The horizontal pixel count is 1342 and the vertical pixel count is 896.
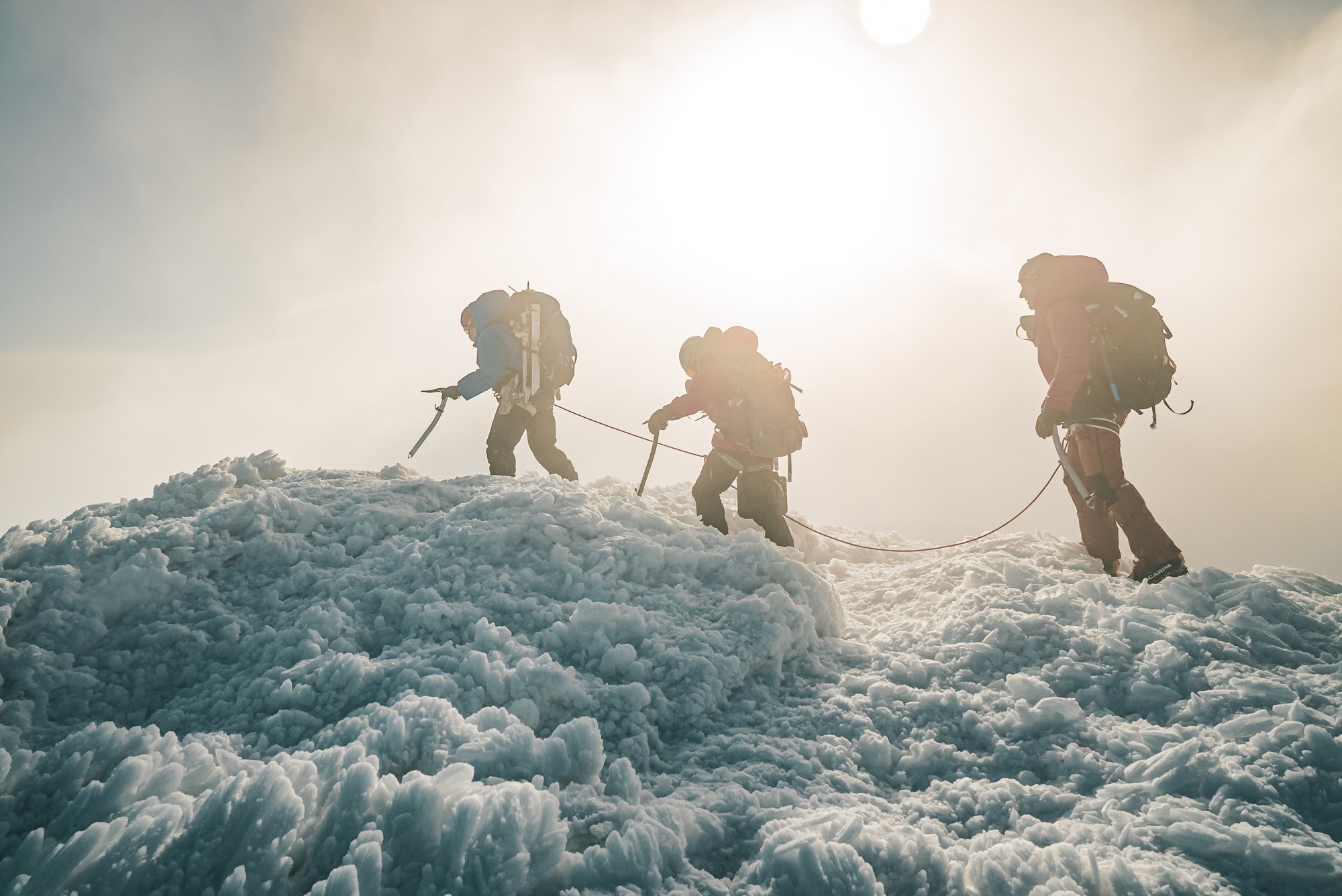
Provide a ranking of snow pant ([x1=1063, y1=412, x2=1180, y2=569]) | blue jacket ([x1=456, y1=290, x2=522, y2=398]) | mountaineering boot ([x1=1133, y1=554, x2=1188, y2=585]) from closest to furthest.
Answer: mountaineering boot ([x1=1133, y1=554, x2=1188, y2=585])
snow pant ([x1=1063, y1=412, x2=1180, y2=569])
blue jacket ([x1=456, y1=290, x2=522, y2=398])

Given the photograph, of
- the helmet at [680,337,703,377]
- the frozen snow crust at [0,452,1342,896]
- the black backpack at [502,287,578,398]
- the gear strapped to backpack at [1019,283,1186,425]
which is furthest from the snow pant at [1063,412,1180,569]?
the black backpack at [502,287,578,398]

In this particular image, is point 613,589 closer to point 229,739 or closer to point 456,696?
point 456,696

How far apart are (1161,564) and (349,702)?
5.51m

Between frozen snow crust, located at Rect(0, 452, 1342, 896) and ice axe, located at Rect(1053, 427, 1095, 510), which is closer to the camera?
frozen snow crust, located at Rect(0, 452, 1342, 896)

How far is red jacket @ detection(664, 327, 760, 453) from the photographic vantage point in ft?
19.9

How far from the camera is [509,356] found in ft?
23.8

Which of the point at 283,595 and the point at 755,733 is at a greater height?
the point at 283,595

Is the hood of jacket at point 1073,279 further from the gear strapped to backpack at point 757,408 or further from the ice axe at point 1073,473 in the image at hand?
the gear strapped to backpack at point 757,408

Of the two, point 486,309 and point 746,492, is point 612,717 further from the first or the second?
point 486,309

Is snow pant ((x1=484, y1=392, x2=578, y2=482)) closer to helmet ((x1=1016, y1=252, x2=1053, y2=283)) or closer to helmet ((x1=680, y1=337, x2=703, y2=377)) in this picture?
helmet ((x1=680, y1=337, x2=703, y2=377))

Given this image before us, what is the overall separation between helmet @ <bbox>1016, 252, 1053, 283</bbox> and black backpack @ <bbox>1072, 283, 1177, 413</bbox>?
0.56m

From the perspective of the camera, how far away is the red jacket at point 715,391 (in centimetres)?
605

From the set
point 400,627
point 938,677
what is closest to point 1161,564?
point 938,677

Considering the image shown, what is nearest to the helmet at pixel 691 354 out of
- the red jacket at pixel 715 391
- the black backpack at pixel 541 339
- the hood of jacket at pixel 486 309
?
the red jacket at pixel 715 391
